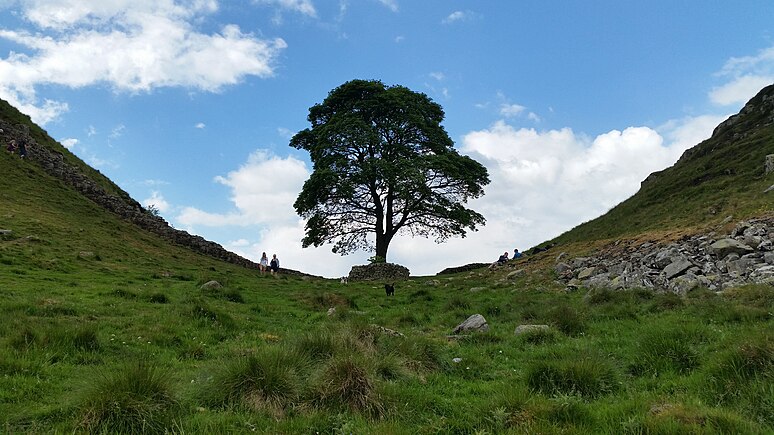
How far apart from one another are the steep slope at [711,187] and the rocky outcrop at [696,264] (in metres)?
2.70

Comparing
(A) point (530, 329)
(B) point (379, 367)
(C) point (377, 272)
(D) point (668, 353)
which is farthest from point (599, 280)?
(C) point (377, 272)

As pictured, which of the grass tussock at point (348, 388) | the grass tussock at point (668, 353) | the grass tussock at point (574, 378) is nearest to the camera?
the grass tussock at point (348, 388)

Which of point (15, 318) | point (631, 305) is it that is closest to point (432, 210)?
point (631, 305)

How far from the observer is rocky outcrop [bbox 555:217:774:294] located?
14484 millimetres

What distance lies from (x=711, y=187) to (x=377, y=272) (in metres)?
21.9

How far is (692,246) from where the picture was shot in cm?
1778

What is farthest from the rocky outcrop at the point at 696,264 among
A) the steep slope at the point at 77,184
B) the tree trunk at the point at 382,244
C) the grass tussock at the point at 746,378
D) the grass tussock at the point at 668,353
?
the steep slope at the point at 77,184

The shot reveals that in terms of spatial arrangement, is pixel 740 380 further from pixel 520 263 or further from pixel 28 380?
pixel 520 263

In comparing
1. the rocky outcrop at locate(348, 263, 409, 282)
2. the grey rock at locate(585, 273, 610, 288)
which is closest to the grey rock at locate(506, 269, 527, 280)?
the grey rock at locate(585, 273, 610, 288)

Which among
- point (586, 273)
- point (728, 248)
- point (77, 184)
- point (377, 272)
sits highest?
point (77, 184)

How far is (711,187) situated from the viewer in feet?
88.0

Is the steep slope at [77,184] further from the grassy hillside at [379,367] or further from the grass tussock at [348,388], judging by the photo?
the grass tussock at [348,388]

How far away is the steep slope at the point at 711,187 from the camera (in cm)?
2211

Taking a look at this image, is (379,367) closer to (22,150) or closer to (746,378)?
(746,378)
